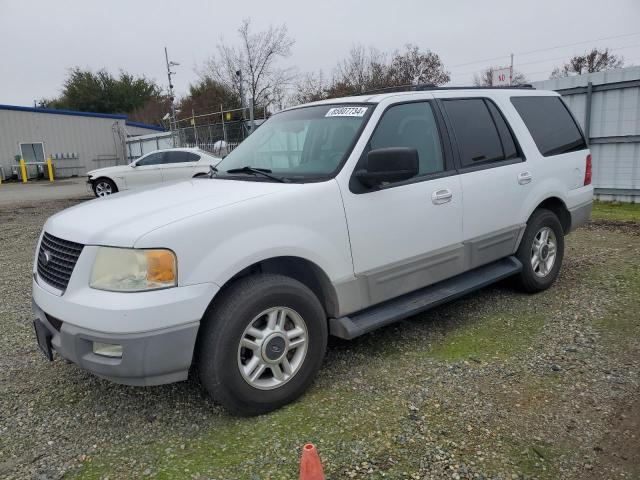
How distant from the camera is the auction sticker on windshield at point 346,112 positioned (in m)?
3.73

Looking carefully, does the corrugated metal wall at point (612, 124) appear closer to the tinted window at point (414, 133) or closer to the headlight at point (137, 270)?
the tinted window at point (414, 133)

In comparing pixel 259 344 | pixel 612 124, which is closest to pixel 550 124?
pixel 259 344

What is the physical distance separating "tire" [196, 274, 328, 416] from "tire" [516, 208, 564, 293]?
2.52 m

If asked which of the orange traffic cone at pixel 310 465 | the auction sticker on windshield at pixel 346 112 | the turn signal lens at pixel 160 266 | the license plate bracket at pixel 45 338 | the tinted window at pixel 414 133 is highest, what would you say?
the auction sticker on windshield at pixel 346 112

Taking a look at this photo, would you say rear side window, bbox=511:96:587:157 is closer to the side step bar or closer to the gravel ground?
the side step bar

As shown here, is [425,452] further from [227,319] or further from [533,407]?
[227,319]

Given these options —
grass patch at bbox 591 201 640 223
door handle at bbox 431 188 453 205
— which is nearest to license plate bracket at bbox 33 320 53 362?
→ door handle at bbox 431 188 453 205

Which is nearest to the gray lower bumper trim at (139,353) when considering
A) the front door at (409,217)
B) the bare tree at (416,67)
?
the front door at (409,217)

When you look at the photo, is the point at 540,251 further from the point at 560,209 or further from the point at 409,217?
the point at 409,217

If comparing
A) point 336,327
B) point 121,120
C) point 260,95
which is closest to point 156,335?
point 336,327

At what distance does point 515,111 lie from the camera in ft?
15.8

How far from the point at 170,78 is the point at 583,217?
33034 mm

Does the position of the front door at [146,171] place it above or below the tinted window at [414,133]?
below

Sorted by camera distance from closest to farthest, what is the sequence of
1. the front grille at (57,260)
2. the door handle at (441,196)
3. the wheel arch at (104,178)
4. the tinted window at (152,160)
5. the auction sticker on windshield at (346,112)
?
the front grille at (57,260)
the auction sticker on windshield at (346,112)
the door handle at (441,196)
the wheel arch at (104,178)
the tinted window at (152,160)
